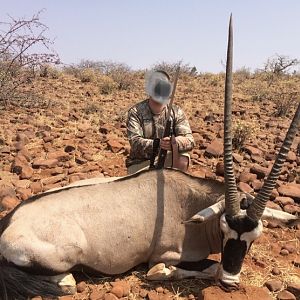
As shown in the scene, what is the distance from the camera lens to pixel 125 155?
7117 mm

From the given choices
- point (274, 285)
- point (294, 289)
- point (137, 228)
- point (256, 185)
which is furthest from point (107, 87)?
point (294, 289)

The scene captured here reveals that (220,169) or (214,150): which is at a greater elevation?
(214,150)

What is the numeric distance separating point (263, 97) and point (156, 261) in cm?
878

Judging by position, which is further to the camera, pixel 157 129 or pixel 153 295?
pixel 157 129

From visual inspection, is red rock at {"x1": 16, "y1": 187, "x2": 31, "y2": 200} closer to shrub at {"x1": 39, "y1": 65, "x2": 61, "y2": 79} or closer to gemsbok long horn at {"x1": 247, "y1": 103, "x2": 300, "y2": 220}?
gemsbok long horn at {"x1": 247, "y1": 103, "x2": 300, "y2": 220}

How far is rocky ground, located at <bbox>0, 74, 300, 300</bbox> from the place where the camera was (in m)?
3.97

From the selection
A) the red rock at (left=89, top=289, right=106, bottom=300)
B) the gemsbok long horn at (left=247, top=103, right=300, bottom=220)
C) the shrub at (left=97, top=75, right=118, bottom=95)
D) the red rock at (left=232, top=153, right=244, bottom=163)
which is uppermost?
the shrub at (left=97, top=75, right=118, bottom=95)

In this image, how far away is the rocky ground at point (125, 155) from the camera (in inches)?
156

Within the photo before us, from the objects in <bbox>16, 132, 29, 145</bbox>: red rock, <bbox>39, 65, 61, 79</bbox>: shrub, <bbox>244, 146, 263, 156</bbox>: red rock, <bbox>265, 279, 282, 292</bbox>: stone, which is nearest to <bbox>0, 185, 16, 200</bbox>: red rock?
<bbox>16, 132, 29, 145</bbox>: red rock

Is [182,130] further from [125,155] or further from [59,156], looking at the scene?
[59,156]

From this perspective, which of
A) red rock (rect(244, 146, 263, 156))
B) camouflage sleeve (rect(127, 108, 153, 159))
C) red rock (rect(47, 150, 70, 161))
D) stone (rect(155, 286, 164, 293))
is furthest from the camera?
red rock (rect(244, 146, 263, 156))

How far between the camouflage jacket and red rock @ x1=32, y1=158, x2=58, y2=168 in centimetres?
148

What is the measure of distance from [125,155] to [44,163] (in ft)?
4.29

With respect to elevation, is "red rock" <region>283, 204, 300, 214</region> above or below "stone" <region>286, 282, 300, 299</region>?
above
